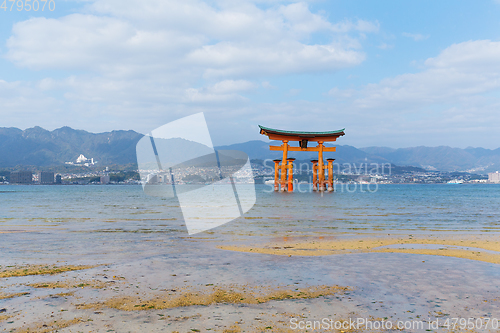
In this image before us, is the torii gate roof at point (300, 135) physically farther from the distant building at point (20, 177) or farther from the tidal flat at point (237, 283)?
the distant building at point (20, 177)

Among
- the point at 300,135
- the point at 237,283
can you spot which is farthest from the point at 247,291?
the point at 300,135

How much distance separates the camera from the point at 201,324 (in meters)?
4.33

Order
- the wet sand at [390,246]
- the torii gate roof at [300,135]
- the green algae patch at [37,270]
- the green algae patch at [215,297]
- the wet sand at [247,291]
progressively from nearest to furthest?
the wet sand at [247,291]
the green algae patch at [215,297]
the green algae patch at [37,270]
the wet sand at [390,246]
the torii gate roof at [300,135]

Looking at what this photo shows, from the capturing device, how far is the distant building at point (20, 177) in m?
193

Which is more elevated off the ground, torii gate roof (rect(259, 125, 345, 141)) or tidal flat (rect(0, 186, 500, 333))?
torii gate roof (rect(259, 125, 345, 141))

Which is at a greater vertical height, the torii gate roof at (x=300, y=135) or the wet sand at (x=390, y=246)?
the torii gate roof at (x=300, y=135)

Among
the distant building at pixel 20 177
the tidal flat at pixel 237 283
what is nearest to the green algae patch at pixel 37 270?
the tidal flat at pixel 237 283

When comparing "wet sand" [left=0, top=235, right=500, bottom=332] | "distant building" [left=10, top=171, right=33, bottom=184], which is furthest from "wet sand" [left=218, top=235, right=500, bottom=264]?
"distant building" [left=10, top=171, right=33, bottom=184]

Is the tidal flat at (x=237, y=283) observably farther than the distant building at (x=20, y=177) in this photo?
No

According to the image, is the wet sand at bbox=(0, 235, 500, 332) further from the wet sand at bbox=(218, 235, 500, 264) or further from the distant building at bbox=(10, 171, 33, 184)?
the distant building at bbox=(10, 171, 33, 184)

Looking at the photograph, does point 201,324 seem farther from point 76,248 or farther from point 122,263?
point 76,248

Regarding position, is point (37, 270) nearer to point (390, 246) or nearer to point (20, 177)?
point (390, 246)

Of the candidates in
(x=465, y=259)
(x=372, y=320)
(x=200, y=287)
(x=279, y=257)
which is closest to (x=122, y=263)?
(x=200, y=287)

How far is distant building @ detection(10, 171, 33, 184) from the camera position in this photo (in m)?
193
